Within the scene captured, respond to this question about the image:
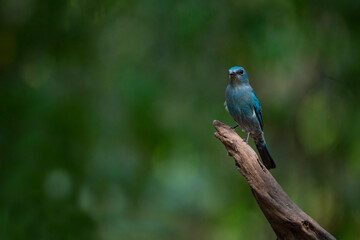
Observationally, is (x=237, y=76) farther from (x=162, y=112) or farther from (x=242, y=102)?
(x=162, y=112)

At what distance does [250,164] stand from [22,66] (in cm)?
346

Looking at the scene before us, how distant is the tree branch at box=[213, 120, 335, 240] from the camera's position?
397 cm

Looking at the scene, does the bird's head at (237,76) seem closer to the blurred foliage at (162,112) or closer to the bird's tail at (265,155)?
the bird's tail at (265,155)

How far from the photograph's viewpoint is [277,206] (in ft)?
13.2

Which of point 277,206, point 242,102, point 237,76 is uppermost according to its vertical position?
point 237,76

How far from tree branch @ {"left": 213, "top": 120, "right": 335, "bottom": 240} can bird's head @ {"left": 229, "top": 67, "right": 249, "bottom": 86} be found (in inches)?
54.7

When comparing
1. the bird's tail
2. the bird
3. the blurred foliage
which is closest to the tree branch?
the bird

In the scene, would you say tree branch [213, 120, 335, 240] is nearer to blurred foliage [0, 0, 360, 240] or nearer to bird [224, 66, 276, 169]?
bird [224, 66, 276, 169]

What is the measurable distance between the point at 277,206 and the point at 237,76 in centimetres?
185

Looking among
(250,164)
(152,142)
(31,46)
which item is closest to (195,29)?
(152,142)

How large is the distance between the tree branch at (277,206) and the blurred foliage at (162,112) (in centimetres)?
228

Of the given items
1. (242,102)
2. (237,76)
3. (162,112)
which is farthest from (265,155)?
(162,112)

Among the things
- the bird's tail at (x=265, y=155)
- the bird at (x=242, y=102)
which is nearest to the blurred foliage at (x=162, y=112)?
the bird's tail at (x=265, y=155)

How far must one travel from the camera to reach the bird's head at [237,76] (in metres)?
5.45
